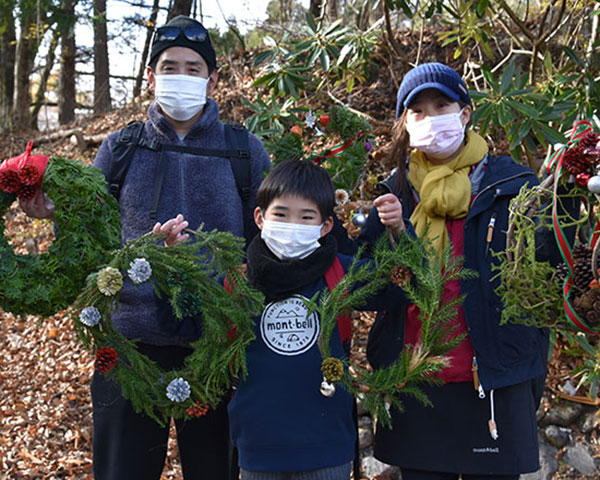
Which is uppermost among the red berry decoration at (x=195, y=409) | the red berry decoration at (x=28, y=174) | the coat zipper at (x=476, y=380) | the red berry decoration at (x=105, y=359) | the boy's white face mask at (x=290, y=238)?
the red berry decoration at (x=28, y=174)

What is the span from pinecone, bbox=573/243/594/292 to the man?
1398 millimetres

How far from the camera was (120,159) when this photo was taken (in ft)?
8.59

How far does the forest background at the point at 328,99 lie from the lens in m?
3.96

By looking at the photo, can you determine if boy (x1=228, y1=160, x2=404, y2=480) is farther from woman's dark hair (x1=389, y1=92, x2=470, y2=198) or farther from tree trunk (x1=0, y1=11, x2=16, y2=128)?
tree trunk (x1=0, y1=11, x2=16, y2=128)

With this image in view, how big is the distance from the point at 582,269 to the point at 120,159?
184 cm

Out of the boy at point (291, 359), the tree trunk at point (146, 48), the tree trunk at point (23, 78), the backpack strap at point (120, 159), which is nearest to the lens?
the boy at point (291, 359)

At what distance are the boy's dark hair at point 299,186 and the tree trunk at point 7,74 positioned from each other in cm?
1048

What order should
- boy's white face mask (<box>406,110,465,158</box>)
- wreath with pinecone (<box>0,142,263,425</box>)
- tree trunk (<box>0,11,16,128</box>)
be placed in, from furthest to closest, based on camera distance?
tree trunk (<box>0,11,16,128</box>)
boy's white face mask (<box>406,110,465,158</box>)
wreath with pinecone (<box>0,142,263,425</box>)

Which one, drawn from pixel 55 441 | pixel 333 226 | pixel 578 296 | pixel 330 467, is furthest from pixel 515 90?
pixel 55 441

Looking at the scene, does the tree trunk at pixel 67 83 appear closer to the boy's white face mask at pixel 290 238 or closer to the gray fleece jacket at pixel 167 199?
the gray fleece jacket at pixel 167 199

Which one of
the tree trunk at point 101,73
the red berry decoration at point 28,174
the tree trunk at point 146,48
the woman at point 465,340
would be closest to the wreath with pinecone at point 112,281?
the red berry decoration at point 28,174

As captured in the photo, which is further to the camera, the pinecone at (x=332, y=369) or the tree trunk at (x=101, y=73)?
the tree trunk at (x=101, y=73)

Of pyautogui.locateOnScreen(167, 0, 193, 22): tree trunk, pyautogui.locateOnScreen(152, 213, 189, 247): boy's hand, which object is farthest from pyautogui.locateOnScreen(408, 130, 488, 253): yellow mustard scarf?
pyautogui.locateOnScreen(167, 0, 193, 22): tree trunk

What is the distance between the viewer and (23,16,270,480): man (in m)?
2.57
